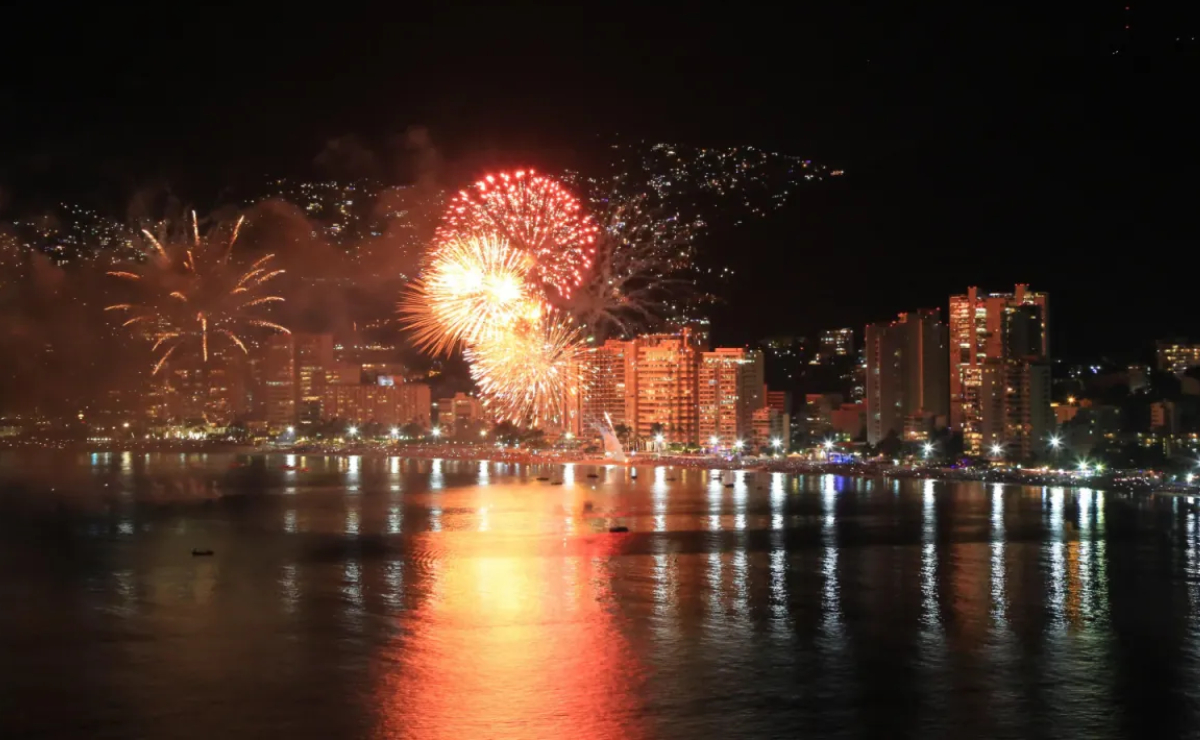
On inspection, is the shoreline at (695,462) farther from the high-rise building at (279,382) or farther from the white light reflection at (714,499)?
the high-rise building at (279,382)

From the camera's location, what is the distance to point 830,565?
12.1 meters

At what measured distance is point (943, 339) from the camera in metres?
30.5

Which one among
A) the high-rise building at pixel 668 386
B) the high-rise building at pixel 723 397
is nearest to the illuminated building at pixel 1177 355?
the high-rise building at pixel 723 397

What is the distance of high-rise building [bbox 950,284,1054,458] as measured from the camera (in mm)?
25297

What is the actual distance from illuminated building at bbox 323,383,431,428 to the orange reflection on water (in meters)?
31.2

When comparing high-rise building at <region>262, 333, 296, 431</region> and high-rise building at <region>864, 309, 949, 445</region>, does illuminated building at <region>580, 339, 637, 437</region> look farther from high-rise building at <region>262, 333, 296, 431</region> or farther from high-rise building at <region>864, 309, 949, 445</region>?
high-rise building at <region>262, 333, 296, 431</region>

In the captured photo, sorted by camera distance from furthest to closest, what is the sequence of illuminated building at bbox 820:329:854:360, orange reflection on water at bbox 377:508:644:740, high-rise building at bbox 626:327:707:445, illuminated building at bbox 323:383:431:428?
illuminated building at bbox 323:383:431:428
illuminated building at bbox 820:329:854:360
high-rise building at bbox 626:327:707:445
orange reflection on water at bbox 377:508:644:740

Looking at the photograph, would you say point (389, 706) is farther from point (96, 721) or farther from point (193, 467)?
point (193, 467)

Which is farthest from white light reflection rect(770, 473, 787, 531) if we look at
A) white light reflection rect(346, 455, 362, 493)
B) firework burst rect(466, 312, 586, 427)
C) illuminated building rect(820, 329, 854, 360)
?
illuminated building rect(820, 329, 854, 360)

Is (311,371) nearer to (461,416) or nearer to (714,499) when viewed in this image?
(461,416)

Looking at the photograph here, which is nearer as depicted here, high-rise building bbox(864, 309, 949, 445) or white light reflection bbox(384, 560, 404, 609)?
white light reflection bbox(384, 560, 404, 609)

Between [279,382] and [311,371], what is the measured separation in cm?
141

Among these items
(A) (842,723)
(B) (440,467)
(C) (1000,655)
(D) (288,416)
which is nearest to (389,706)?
(A) (842,723)

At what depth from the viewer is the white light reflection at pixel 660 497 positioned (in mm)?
15742
